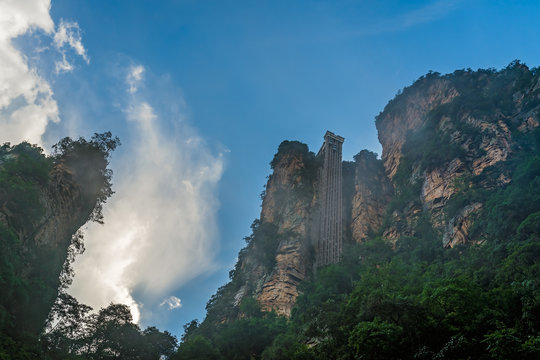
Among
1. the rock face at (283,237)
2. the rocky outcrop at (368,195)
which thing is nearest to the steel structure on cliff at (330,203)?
the rock face at (283,237)

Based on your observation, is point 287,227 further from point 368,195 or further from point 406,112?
A: point 406,112

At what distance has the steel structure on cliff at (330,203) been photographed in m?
47.2

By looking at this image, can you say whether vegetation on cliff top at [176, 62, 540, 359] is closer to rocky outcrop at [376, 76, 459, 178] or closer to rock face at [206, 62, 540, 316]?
rock face at [206, 62, 540, 316]

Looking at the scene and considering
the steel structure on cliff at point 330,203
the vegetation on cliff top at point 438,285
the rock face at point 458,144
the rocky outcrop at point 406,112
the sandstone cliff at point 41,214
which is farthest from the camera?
the rocky outcrop at point 406,112

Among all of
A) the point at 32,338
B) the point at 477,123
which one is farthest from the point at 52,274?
the point at 477,123

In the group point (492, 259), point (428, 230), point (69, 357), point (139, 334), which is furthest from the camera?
point (428, 230)

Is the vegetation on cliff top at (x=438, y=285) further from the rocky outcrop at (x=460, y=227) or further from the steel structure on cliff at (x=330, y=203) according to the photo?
the steel structure on cliff at (x=330, y=203)

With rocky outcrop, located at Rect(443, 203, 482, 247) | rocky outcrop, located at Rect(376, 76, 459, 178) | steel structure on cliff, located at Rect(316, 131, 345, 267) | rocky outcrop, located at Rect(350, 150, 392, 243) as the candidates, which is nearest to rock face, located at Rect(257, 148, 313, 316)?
steel structure on cliff, located at Rect(316, 131, 345, 267)

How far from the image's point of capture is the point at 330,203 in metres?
53.0

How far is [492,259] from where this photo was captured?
2361 centimetres

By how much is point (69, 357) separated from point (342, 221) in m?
36.7

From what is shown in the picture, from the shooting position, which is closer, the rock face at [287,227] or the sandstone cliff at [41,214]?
the sandstone cliff at [41,214]

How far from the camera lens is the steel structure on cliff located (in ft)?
155

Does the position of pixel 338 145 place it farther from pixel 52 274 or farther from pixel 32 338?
pixel 32 338
